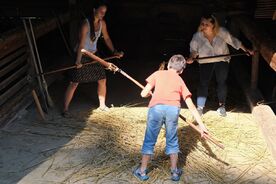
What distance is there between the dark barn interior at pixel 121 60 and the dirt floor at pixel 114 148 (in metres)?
0.03

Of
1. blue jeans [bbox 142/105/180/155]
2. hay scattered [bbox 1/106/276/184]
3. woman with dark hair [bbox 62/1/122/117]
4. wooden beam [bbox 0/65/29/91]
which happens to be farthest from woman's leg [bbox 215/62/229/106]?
wooden beam [bbox 0/65/29/91]

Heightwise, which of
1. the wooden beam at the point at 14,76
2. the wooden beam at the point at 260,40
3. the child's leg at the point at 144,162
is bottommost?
the child's leg at the point at 144,162

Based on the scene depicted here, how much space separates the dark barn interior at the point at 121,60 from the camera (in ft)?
18.9

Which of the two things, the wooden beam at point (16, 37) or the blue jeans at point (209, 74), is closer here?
the wooden beam at point (16, 37)

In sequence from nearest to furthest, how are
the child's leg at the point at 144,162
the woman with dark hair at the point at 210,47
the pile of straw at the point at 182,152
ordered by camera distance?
the child's leg at the point at 144,162, the pile of straw at the point at 182,152, the woman with dark hair at the point at 210,47

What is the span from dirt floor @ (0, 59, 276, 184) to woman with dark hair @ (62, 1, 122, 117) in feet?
1.13

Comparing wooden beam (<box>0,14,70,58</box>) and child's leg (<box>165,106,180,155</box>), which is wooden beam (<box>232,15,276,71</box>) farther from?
wooden beam (<box>0,14,70,58</box>)

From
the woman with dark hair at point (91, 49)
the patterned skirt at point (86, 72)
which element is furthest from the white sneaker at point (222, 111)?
the patterned skirt at point (86, 72)

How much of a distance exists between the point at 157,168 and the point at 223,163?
2.56ft

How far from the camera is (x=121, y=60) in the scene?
30.7 feet

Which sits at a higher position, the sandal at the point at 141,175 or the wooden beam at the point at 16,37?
the wooden beam at the point at 16,37

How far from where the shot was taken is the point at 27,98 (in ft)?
21.7

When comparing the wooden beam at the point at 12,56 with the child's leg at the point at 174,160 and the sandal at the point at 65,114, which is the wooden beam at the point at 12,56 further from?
the child's leg at the point at 174,160

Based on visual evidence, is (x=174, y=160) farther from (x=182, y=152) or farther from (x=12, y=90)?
(x=12, y=90)
